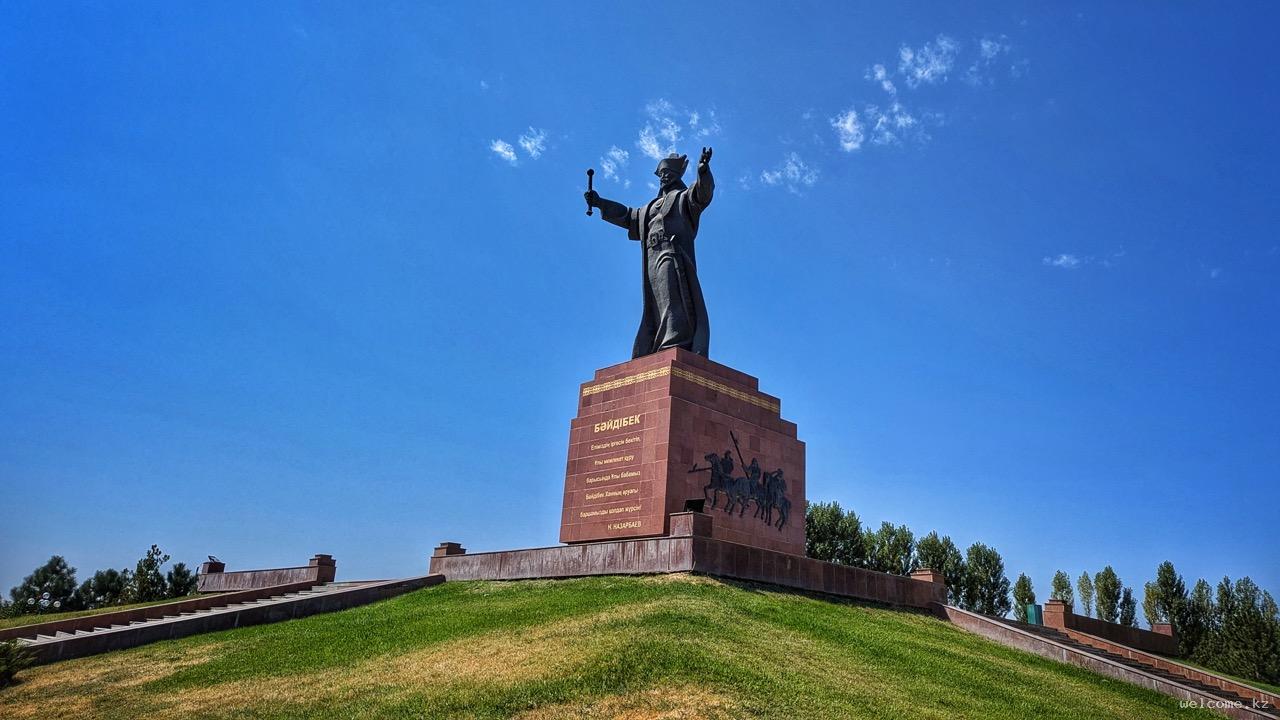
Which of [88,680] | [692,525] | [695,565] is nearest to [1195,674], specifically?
[695,565]

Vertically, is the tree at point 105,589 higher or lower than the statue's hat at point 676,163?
lower

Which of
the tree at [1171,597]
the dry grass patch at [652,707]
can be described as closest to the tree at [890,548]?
the tree at [1171,597]

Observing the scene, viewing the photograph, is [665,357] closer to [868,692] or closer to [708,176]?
[708,176]

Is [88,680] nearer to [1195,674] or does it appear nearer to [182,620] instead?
[182,620]

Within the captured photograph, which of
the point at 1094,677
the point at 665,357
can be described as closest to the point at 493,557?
the point at 665,357

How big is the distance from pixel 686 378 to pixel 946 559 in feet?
87.1

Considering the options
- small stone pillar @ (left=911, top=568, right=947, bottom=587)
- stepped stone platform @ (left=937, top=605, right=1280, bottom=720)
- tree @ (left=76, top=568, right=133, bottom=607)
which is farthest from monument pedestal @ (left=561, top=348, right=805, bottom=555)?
tree @ (left=76, top=568, right=133, bottom=607)

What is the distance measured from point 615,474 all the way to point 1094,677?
33.0 ft

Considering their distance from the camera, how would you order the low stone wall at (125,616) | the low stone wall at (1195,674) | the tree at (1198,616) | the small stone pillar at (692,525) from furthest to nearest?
the tree at (1198,616), the small stone pillar at (692,525), the low stone wall at (1195,674), the low stone wall at (125,616)

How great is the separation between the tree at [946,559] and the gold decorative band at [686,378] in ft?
74.5

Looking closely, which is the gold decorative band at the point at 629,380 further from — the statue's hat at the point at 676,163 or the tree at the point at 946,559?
the tree at the point at 946,559

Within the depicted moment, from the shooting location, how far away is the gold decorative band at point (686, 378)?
20.0 metres

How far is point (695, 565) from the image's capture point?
15.5m

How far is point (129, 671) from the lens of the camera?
13.3 metres
